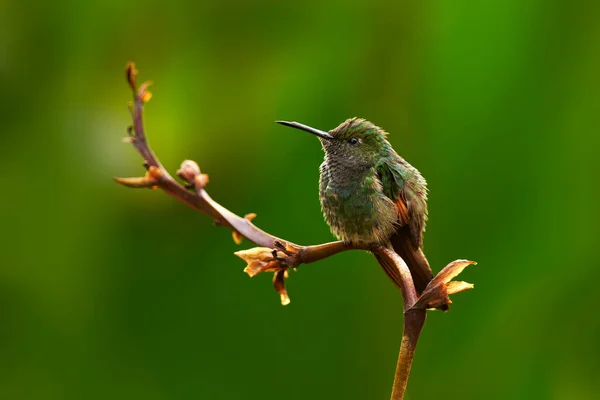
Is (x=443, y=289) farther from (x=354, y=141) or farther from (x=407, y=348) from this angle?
(x=354, y=141)

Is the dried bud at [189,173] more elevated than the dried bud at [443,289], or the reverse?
the dried bud at [189,173]

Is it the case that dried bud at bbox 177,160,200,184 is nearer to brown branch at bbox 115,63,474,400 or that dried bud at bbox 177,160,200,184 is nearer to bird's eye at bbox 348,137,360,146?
brown branch at bbox 115,63,474,400

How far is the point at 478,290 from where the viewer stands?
1209 mm

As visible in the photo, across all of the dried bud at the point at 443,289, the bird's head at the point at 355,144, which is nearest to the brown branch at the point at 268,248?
the dried bud at the point at 443,289

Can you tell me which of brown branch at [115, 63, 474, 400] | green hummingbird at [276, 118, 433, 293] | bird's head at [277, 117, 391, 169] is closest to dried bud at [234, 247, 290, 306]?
brown branch at [115, 63, 474, 400]

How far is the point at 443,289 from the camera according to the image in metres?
0.42

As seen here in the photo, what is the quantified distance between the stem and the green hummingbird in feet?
0.57

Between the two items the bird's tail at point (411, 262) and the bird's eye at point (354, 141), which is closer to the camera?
the bird's tail at point (411, 262)

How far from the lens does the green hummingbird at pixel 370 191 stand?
62cm

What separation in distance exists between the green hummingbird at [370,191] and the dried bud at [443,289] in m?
0.16

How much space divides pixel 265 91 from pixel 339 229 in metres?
0.61

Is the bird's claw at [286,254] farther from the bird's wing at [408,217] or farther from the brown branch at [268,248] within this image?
the bird's wing at [408,217]

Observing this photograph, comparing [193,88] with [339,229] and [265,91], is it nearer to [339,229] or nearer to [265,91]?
[265,91]

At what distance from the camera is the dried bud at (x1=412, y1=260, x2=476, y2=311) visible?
0.41 m
